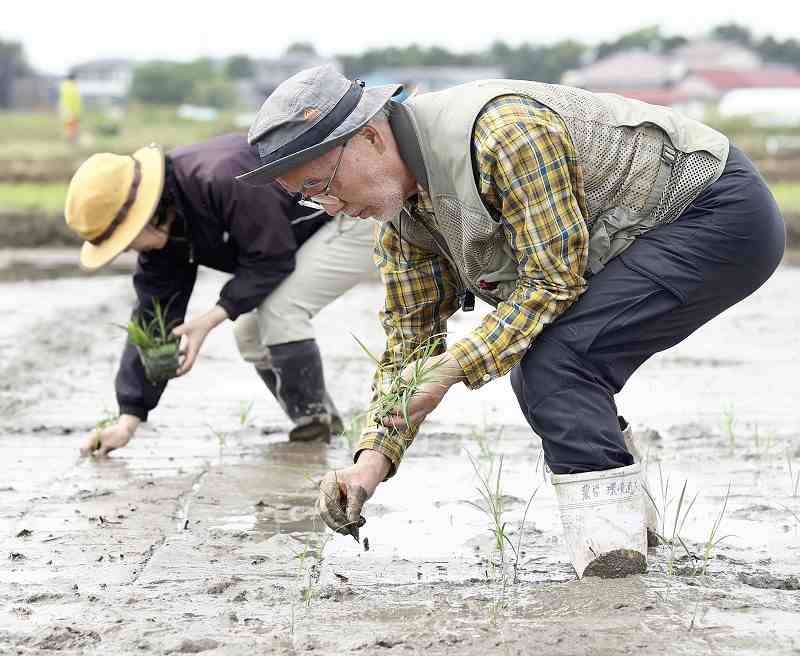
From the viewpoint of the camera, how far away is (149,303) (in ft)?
16.7

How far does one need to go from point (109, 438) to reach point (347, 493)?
195 centimetres

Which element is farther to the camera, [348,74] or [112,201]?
[348,74]

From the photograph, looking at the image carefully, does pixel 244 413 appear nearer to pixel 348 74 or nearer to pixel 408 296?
pixel 408 296

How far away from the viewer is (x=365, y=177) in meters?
3.02

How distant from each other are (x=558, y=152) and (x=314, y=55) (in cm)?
11080

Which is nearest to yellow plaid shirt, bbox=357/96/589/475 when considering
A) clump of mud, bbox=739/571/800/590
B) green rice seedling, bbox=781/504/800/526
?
clump of mud, bbox=739/571/800/590

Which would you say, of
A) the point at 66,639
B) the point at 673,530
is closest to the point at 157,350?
the point at 66,639

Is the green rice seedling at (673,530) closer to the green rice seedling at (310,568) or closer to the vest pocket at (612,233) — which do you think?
the vest pocket at (612,233)

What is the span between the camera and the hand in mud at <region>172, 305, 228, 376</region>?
4.79 m

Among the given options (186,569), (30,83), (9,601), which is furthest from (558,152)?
(30,83)

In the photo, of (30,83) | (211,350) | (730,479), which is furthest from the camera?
(30,83)

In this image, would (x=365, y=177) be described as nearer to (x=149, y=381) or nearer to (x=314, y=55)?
(x=149, y=381)

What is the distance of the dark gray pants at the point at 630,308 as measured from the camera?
309 cm

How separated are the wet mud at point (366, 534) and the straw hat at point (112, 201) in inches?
35.4
